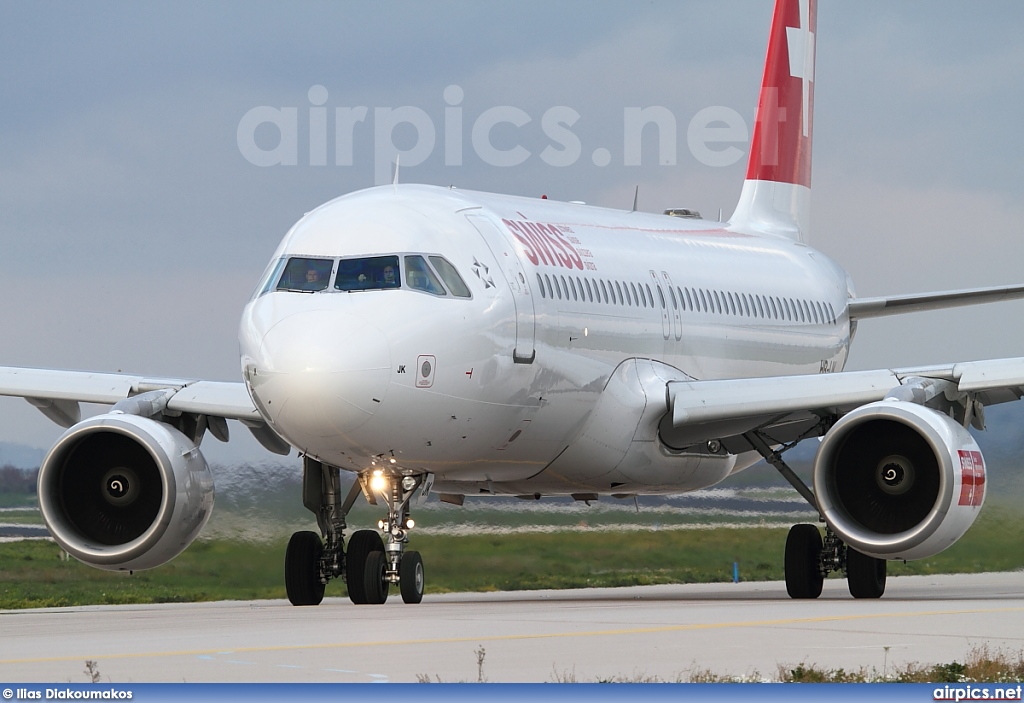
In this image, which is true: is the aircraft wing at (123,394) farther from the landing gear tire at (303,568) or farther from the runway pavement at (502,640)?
the runway pavement at (502,640)

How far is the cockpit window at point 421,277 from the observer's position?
1677cm

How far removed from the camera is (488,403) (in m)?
17.4

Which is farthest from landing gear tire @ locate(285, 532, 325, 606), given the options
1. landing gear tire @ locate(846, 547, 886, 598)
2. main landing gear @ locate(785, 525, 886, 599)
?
landing gear tire @ locate(846, 547, 886, 598)

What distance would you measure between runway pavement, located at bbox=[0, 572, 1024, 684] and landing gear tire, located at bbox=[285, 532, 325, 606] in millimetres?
787

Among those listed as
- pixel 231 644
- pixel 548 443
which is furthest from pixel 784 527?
pixel 231 644

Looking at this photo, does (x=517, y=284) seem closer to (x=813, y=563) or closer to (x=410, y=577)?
(x=410, y=577)

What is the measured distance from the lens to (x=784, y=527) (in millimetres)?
28688

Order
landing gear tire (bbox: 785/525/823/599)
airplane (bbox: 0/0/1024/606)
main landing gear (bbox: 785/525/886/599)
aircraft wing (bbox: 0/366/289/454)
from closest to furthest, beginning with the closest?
airplane (bbox: 0/0/1024/606), aircraft wing (bbox: 0/366/289/454), main landing gear (bbox: 785/525/886/599), landing gear tire (bbox: 785/525/823/599)

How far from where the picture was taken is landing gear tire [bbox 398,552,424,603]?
17688 mm

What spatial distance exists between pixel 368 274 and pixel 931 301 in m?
10.7

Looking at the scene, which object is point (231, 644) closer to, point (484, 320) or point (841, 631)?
point (841, 631)

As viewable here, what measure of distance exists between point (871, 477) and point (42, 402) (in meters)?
9.35

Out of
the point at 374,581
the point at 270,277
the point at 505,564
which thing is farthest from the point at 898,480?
the point at 505,564

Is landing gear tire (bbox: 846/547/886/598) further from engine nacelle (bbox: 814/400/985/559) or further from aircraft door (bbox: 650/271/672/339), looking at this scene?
aircraft door (bbox: 650/271/672/339)
